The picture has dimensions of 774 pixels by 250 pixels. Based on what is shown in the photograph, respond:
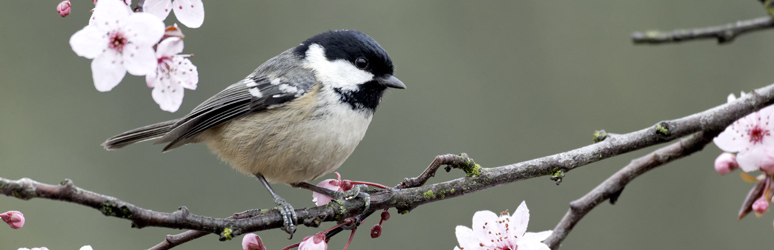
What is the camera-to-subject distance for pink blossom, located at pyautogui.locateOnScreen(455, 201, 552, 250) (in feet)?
5.72

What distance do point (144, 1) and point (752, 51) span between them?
13.5 feet

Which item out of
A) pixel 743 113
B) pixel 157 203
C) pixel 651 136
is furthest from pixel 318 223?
pixel 157 203

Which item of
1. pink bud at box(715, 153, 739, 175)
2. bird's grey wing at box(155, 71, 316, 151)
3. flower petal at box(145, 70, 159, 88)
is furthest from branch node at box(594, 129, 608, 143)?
flower petal at box(145, 70, 159, 88)

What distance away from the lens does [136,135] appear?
264 centimetres

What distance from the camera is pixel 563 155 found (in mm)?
1786

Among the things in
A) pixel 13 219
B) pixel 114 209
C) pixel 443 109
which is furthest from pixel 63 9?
pixel 443 109

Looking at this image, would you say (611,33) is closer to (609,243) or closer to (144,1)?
(609,243)

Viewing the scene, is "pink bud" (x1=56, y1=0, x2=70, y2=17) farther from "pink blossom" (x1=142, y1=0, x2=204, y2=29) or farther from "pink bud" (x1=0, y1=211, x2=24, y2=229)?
"pink bud" (x1=0, y1=211, x2=24, y2=229)

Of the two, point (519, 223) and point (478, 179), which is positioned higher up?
point (478, 179)

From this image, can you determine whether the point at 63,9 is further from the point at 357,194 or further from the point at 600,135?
the point at 600,135

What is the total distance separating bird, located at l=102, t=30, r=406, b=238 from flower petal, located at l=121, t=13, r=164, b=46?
0.84m

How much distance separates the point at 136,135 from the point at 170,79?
1.15 metres

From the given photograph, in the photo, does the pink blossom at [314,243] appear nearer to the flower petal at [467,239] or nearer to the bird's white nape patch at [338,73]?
the flower petal at [467,239]

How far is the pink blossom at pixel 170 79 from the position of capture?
157cm
